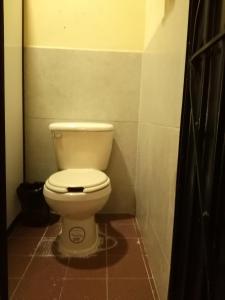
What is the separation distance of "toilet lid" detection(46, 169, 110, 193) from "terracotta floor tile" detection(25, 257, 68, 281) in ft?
1.31

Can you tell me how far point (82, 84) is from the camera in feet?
5.76

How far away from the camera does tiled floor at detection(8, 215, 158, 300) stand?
1.07 meters

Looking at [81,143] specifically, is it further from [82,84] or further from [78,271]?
[78,271]

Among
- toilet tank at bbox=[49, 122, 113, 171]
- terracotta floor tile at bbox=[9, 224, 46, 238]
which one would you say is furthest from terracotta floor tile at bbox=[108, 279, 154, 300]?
toilet tank at bbox=[49, 122, 113, 171]

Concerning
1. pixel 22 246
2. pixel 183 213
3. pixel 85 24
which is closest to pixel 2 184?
pixel 183 213

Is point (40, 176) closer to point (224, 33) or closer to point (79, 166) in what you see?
point (79, 166)

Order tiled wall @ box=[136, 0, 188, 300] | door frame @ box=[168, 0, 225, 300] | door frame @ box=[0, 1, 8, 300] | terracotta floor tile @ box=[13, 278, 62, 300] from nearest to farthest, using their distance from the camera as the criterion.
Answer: door frame @ box=[0, 1, 8, 300] < door frame @ box=[168, 0, 225, 300] < tiled wall @ box=[136, 0, 188, 300] < terracotta floor tile @ box=[13, 278, 62, 300]

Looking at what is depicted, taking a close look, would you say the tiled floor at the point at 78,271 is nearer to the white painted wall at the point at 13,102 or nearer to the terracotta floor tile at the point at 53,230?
the terracotta floor tile at the point at 53,230

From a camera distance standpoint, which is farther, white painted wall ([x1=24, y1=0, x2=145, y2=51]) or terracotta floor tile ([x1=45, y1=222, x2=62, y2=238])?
white painted wall ([x1=24, y1=0, x2=145, y2=51])

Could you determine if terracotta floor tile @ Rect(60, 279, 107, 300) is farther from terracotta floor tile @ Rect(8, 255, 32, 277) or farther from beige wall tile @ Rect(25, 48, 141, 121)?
Result: beige wall tile @ Rect(25, 48, 141, 121)

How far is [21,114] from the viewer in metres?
1.72

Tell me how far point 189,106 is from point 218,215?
0.36 m

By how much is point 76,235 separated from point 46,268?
221 millimetres

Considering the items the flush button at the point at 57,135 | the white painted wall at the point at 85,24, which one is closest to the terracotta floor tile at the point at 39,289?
the flush button at the point at 57,135
